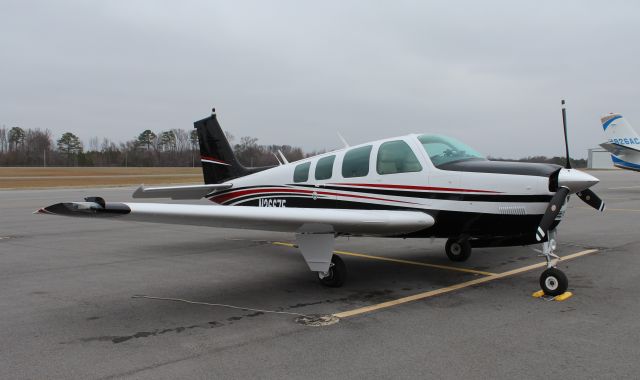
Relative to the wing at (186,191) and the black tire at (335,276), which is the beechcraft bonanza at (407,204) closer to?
the black tire at (335,276)

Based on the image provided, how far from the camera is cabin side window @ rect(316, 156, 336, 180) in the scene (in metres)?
7.33

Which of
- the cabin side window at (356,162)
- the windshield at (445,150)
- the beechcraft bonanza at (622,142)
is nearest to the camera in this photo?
the windshield at (445,150)

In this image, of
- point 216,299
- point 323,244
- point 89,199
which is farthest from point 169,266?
point 89,199

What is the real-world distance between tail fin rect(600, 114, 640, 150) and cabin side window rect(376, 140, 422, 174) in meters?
26.7

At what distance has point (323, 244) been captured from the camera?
596cm

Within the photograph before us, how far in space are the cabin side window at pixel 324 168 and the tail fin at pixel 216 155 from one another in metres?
2.69

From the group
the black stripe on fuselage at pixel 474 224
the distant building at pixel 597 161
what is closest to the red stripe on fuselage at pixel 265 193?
the black stripe on fuselage at pixel 474 224

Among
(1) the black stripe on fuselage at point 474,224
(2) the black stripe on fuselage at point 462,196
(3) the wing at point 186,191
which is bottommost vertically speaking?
(1) the black stripe on fuselage at point 474,224

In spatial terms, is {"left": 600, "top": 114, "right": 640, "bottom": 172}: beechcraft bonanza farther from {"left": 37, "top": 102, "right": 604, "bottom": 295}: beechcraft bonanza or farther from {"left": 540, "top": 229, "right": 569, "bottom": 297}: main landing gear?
{"left": 540, "top": 229, "right": 569, "bottom": 297}: main landing gear

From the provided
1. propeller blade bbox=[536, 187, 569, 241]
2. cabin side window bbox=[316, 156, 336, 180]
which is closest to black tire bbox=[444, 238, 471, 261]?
cabin side window bbox=[316, 156, 336, 180]

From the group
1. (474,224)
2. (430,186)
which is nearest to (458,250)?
(474,224)

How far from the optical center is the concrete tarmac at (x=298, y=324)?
3.65m

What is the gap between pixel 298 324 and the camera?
4.70m

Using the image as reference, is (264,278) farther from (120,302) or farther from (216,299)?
(120,302)
